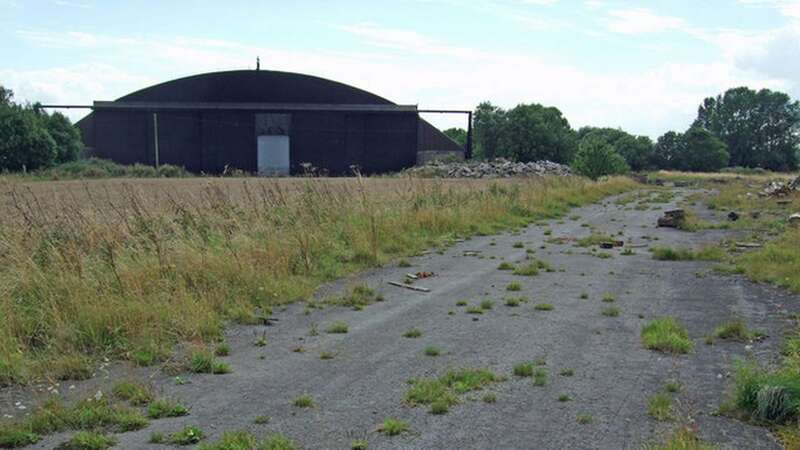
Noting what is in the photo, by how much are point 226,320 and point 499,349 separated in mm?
3431

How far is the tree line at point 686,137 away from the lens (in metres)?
88.7

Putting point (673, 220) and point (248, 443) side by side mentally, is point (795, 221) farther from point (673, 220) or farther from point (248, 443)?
point (248, 443)

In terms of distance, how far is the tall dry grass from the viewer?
23.1 feet

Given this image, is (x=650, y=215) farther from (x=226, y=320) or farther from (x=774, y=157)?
(x=774, y=157)

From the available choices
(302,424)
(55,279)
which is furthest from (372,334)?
(55,279)

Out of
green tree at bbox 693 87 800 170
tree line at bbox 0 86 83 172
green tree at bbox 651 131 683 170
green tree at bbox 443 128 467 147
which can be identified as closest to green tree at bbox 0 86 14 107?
tree line at bbox 0 86 83 172

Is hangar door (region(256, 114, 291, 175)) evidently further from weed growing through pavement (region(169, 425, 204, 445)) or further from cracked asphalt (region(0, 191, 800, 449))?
weed growing through pavement (region(169, 425, 204, 445))

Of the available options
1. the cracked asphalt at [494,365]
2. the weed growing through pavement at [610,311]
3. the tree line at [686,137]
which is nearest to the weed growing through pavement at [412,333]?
the cracked asphalt at [494,365]

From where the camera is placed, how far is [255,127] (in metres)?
59.2

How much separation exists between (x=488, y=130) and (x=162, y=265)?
86.4 metres

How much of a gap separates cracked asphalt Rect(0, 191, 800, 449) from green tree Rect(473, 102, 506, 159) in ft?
261

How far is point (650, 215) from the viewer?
84.1 feet

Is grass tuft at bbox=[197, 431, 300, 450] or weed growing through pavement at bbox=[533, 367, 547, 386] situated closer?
grass tuft at bbox=[197, 431, 300, 450]

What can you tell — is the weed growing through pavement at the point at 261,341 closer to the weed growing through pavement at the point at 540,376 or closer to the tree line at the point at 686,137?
the weed growing through pavement at the point at 540,376
